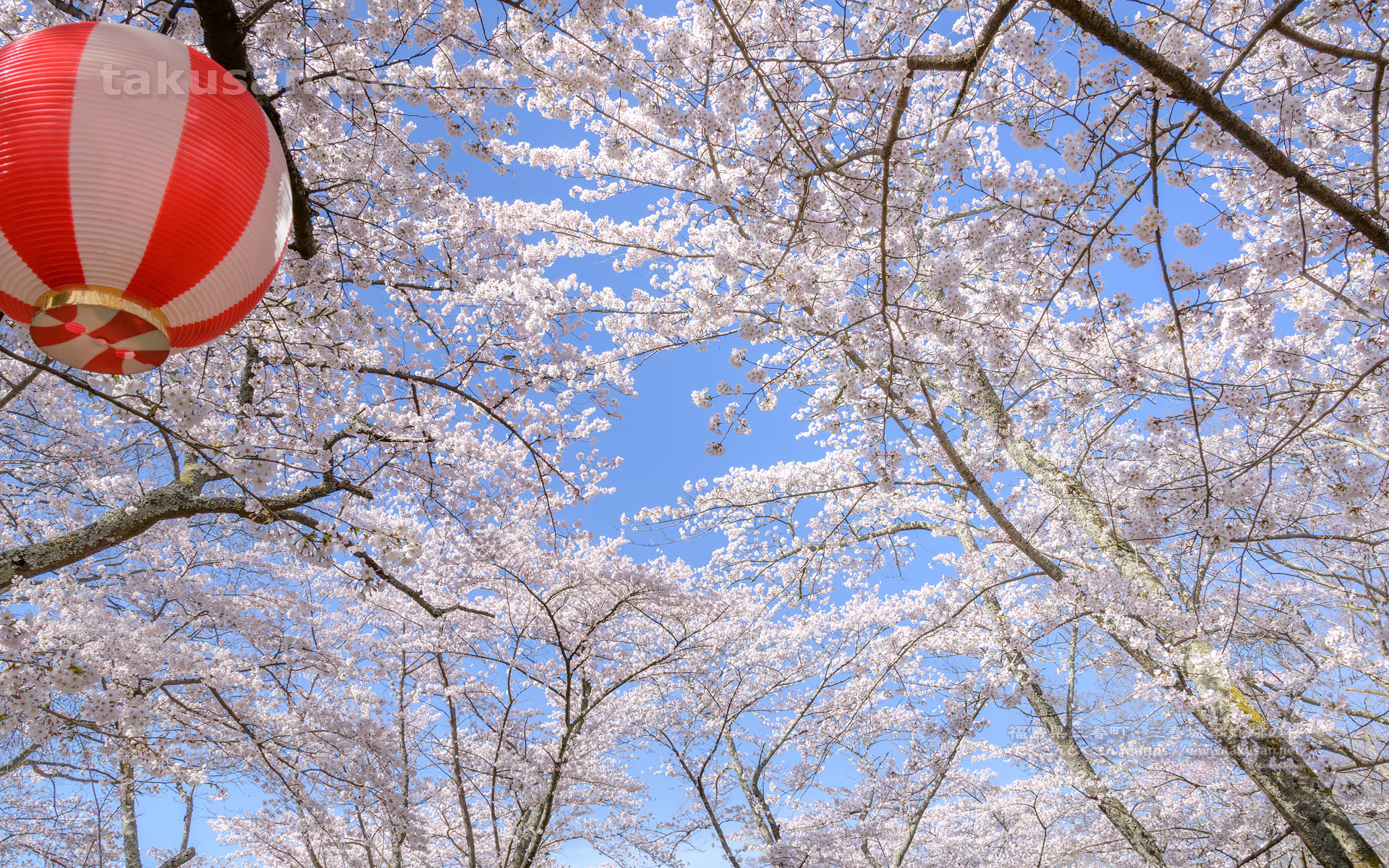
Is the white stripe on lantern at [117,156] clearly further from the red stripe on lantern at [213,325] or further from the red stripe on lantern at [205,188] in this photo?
the red stripe on lantern at [213,325]

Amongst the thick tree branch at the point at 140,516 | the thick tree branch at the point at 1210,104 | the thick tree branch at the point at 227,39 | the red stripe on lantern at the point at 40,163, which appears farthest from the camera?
the thick tree branch at the point at 140,516

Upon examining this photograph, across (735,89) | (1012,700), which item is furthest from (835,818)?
(735,89)

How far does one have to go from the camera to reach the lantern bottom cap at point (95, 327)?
121 centimetres

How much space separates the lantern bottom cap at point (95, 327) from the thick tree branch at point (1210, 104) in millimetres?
2598

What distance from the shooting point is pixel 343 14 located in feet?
10.4

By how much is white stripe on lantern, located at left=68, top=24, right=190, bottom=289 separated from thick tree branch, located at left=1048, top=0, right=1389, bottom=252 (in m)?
2.43

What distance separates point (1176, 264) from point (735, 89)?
219 cm

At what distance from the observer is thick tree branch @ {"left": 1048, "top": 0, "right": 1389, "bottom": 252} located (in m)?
2.16

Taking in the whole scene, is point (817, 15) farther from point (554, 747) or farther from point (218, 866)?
point (218, 866)

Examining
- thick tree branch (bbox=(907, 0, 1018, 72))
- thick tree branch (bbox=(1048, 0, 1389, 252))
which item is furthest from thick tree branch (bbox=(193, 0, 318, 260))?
thick tree branch (bbox=(1048, 0, 1389, 252))

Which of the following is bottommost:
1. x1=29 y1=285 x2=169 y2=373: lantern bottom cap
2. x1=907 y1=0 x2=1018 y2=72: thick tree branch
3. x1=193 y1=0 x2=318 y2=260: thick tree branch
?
x1=29 y1=285 x2=169 y2=373: lantern bottom cap

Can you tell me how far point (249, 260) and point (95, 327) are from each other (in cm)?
32

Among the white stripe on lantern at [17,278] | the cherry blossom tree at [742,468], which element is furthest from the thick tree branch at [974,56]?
the white stripe on lantern at [17,278]

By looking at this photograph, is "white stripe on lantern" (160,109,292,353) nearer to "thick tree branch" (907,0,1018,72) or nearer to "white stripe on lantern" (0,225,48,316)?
"white stripe on lantern" (0,225,48,316)
